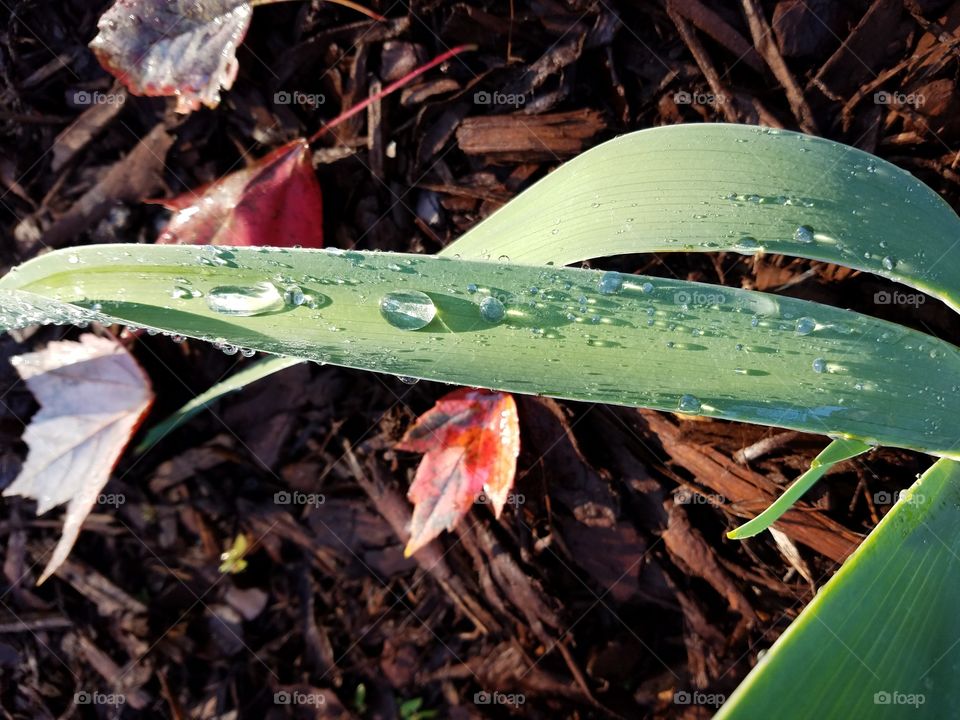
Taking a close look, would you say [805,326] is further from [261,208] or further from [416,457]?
[261,208]

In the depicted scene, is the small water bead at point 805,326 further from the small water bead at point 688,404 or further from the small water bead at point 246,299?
the small water bead at point 246,299

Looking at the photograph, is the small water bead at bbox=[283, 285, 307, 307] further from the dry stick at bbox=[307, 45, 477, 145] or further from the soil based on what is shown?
the dry stick at bbox=[307, 45, 477, 145]

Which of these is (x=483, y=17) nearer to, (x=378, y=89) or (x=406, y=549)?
(x=378, y=89)

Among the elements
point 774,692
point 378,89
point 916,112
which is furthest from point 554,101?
point 774,692

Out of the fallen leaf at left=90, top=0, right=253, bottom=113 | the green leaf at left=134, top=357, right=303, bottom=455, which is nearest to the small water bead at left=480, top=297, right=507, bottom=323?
the green leaf at left=134, top=357, right=303, bottom=455

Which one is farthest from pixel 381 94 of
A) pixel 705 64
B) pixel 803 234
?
pixel 803 234

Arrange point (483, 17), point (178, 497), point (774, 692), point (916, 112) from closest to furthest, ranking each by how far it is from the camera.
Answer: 1. point (774, 692)
2. point (916, 112)
3. point (483, 17)
4. point (178, 497)
